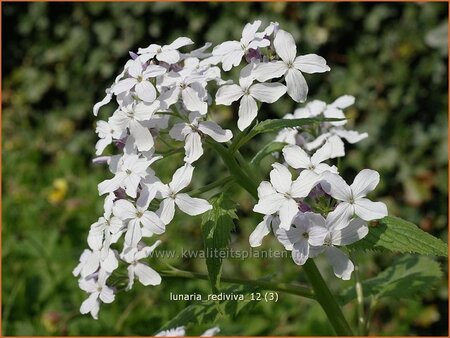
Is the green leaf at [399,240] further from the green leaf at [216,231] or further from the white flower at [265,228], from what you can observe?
the green leaf at [216,231]

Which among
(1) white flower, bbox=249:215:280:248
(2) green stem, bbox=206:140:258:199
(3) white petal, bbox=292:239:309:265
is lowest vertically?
(3) white petal, bbox=292:239:309:265

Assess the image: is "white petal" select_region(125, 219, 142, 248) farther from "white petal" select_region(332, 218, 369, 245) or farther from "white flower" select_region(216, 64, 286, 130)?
"white petal" select_region(332, 218, 369, 245)

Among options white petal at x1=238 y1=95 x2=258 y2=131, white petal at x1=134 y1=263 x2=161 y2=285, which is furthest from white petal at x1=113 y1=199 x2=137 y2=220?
white petal at x1=238 y1=95 x2=258 y2=131

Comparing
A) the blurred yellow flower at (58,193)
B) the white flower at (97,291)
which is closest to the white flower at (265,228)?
the white flower at (97,291)

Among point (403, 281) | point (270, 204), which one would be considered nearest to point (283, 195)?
point (270, 204)

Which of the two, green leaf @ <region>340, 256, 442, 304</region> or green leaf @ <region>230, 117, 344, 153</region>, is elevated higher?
green leaf @ <region>230, 117, 344, 153</region>

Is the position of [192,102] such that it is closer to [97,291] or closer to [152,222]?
[152,222]

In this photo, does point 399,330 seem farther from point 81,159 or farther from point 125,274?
point 81,159

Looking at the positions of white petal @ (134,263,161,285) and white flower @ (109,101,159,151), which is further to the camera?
white petal @ (134,263,161,285)
